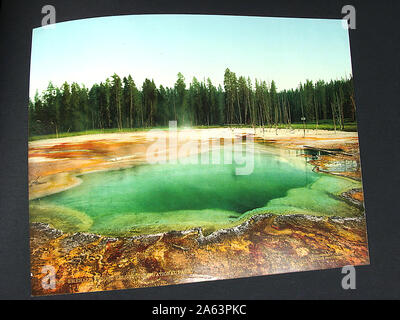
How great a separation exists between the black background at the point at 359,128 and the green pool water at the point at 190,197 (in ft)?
0.99

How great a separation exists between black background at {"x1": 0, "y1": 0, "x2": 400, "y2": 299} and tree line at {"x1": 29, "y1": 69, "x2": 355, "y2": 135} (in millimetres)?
216

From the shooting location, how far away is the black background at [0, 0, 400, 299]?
107 inches

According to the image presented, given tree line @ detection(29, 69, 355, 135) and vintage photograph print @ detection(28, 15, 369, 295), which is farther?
tree line @ detection(29, 69, 355, 135)

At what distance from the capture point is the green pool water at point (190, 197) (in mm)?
2760

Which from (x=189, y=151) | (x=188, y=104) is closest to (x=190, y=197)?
(x=189, y=151)

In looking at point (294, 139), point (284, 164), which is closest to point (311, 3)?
point (294, 139)

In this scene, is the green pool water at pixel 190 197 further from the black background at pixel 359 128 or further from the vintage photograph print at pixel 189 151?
the black background at pixel 359 128

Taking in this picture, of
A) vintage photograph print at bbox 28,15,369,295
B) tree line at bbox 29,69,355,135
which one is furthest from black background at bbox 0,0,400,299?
tree line at bbox 29,69,355,135

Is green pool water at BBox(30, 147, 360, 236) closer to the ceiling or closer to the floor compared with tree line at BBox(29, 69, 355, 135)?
closer to the floor

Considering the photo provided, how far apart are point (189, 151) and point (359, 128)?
202 cm

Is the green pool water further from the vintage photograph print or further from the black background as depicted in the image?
the black background

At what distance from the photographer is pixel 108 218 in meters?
2.78

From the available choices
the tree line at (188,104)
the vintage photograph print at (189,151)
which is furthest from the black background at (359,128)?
the tree line at (188,104)

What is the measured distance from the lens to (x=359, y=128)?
3.31m
